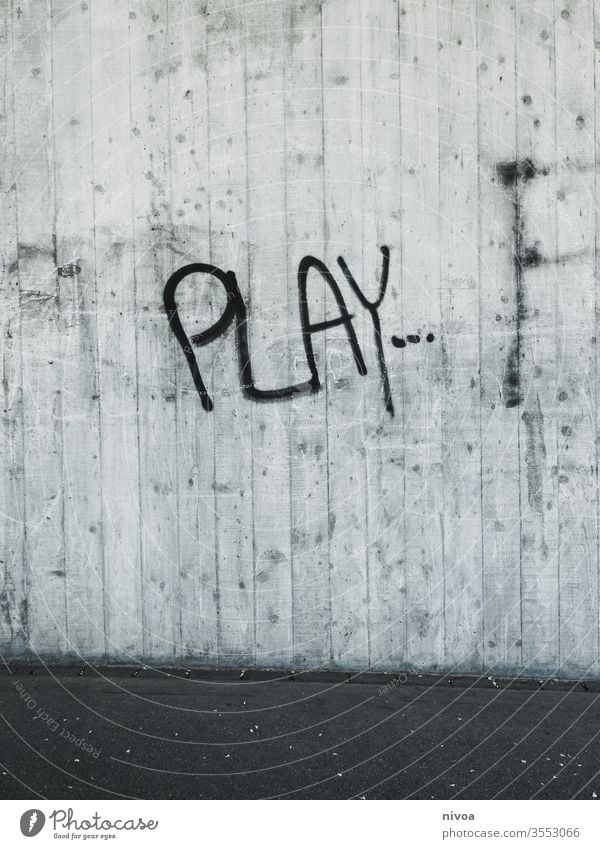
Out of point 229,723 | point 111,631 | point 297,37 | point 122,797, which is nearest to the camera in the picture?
point 122,797

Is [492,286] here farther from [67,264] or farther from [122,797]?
[122,797]

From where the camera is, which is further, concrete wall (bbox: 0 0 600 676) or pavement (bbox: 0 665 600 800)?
concrete wall (bbox: 0 0 600 676)

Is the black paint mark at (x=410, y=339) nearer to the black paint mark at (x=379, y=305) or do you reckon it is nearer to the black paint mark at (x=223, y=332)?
the black paint mark at (x=379, y=305)

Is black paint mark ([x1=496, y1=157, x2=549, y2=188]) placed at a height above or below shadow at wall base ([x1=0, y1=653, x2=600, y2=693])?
above

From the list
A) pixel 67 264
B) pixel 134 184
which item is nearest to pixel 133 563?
pixel 67 264

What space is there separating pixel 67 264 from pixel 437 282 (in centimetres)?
158

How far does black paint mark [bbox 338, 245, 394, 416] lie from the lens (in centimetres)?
334

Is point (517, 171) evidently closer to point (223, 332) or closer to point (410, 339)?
point (410, 339)

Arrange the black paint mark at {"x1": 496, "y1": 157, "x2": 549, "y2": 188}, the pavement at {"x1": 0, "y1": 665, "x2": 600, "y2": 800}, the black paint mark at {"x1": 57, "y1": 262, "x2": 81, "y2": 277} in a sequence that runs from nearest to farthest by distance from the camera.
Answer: the pavement at {"x1": 0, "y1": 665, "x2": 600, "y2": 800} → the black paint mark at {"x1": 496, "y1": 157, "x2": 549, "y2": 188} → the black paint mark at {"x1": 57, "y1": 262, "x2": 81, "y2": 277}

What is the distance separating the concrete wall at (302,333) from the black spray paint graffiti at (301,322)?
0.04 ft

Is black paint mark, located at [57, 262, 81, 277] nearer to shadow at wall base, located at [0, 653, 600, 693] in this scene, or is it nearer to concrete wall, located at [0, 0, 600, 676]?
concrete wall, located at [0, 0, 600, 676]

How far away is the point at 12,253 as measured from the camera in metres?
3.43

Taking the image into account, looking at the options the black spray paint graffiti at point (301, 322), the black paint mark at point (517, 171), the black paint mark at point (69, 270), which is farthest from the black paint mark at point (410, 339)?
the black paint mark at point (69, 270)

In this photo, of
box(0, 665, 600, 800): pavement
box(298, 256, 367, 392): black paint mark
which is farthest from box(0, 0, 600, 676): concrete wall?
box(0, 665, 600, 800): pavement
